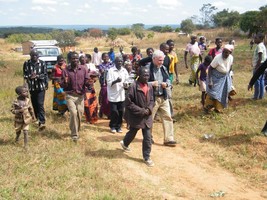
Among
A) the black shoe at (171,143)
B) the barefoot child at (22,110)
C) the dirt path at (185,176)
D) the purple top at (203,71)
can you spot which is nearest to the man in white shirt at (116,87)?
the dirt path at (185,176)

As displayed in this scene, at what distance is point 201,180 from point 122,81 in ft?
9.26

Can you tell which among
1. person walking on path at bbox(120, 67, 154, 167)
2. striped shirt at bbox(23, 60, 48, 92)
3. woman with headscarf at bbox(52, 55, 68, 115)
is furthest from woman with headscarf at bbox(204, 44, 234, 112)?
striped shirt at bbox(23, 60, 48, 92)

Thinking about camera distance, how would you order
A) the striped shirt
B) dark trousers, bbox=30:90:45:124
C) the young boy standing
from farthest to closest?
the young boy standing
dark trousers, bbox=30:90:45:124
the striped shirt

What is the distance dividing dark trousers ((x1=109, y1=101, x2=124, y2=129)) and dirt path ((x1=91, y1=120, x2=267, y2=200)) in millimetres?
896

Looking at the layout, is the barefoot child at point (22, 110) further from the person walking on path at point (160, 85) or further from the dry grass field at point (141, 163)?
the person walking on path at point (160, 85)

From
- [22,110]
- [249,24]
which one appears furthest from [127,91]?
[249,24]

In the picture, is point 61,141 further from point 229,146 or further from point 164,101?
point 229,146

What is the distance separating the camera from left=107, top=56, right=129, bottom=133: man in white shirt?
6.99m

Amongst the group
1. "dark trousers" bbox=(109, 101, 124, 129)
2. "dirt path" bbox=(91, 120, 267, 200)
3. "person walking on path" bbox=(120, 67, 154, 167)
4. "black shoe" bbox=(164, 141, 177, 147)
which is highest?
"person walking on path" bbox=(120, 67, 154, 167)

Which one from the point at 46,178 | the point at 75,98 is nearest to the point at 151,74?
the point at 75,98

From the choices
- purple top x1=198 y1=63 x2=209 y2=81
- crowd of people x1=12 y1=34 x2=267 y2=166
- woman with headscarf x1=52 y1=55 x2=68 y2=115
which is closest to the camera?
crowd of people x1=12 y1=34 x2=267 y2=166

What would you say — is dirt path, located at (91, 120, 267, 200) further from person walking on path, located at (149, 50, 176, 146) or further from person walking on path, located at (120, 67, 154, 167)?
person walking on path, located at (149, 50, 176, 146)

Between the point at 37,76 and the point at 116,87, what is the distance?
1673mm

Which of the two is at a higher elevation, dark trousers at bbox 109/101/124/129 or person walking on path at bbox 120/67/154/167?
person walking on path at bbox 120/67/154/167
